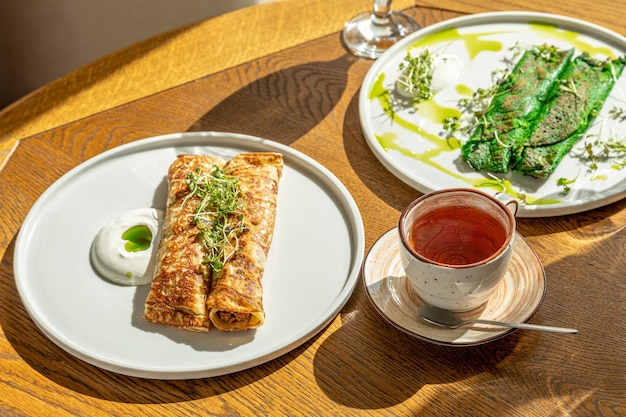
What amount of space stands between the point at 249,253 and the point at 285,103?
0.67m

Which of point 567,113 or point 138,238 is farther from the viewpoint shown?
point 567,113

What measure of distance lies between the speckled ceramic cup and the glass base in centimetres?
89

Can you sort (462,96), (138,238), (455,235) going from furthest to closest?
(462,96)
(138,238)
(455,235)

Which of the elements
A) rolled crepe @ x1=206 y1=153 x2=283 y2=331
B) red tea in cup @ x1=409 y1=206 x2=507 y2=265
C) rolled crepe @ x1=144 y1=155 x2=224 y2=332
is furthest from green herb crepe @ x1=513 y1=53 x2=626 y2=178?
rolled crepe @ x1=144 y1=155 x2=224 y2=332

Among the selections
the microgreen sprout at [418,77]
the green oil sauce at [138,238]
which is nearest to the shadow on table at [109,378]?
the green oil sauce at [138,238]

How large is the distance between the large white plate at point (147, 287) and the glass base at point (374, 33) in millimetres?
545

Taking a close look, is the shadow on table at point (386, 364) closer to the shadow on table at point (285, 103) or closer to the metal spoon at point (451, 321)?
the metal spoon at point (451, 321)

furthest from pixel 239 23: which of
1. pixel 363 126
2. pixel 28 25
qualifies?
pixel 28 25

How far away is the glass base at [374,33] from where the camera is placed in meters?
2.30

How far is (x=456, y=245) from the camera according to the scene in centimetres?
156

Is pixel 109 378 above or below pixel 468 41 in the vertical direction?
below

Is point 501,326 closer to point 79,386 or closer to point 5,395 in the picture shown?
point 79,386

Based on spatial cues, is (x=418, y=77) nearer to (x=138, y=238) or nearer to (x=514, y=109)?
(x=514, y=109)

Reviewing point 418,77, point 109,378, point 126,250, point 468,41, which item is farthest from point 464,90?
point 109,378
